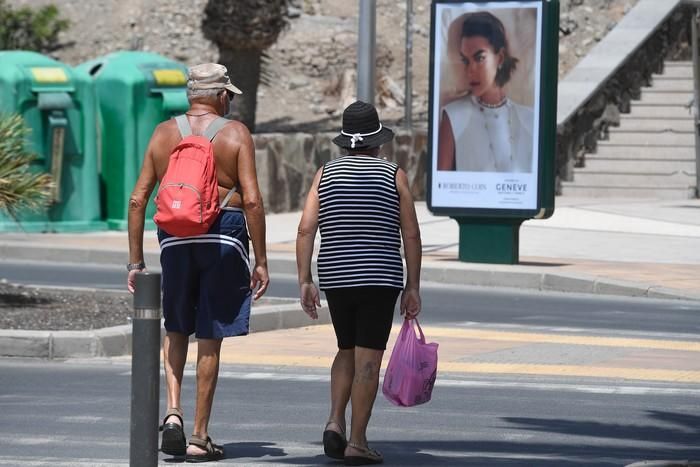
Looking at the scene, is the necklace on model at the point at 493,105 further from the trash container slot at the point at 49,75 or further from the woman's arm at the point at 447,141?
the trash container slot at the point at 49,75

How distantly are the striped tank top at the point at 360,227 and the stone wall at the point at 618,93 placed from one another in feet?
58.7

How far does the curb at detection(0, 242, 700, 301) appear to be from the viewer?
609 inches

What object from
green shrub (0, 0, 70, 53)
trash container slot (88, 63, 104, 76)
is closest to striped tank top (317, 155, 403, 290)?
trash container slot (88, 63, 104, 76)

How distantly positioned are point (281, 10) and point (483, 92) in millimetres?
9598

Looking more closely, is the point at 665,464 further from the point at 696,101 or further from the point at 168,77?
the point at 696,101

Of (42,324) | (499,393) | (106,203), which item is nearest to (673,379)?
(499,393)

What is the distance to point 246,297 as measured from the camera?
7844 mm

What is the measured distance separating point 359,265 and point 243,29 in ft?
60.6

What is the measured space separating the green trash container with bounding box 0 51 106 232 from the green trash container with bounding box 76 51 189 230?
0.24 metres

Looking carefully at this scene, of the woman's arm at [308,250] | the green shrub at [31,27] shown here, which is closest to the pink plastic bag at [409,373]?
the woman's arm at [308,250]

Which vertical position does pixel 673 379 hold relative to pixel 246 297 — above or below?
below

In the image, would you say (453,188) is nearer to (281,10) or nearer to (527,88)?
(527,88)

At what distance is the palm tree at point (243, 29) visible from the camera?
25797 millimetres

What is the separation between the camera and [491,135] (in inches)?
678
